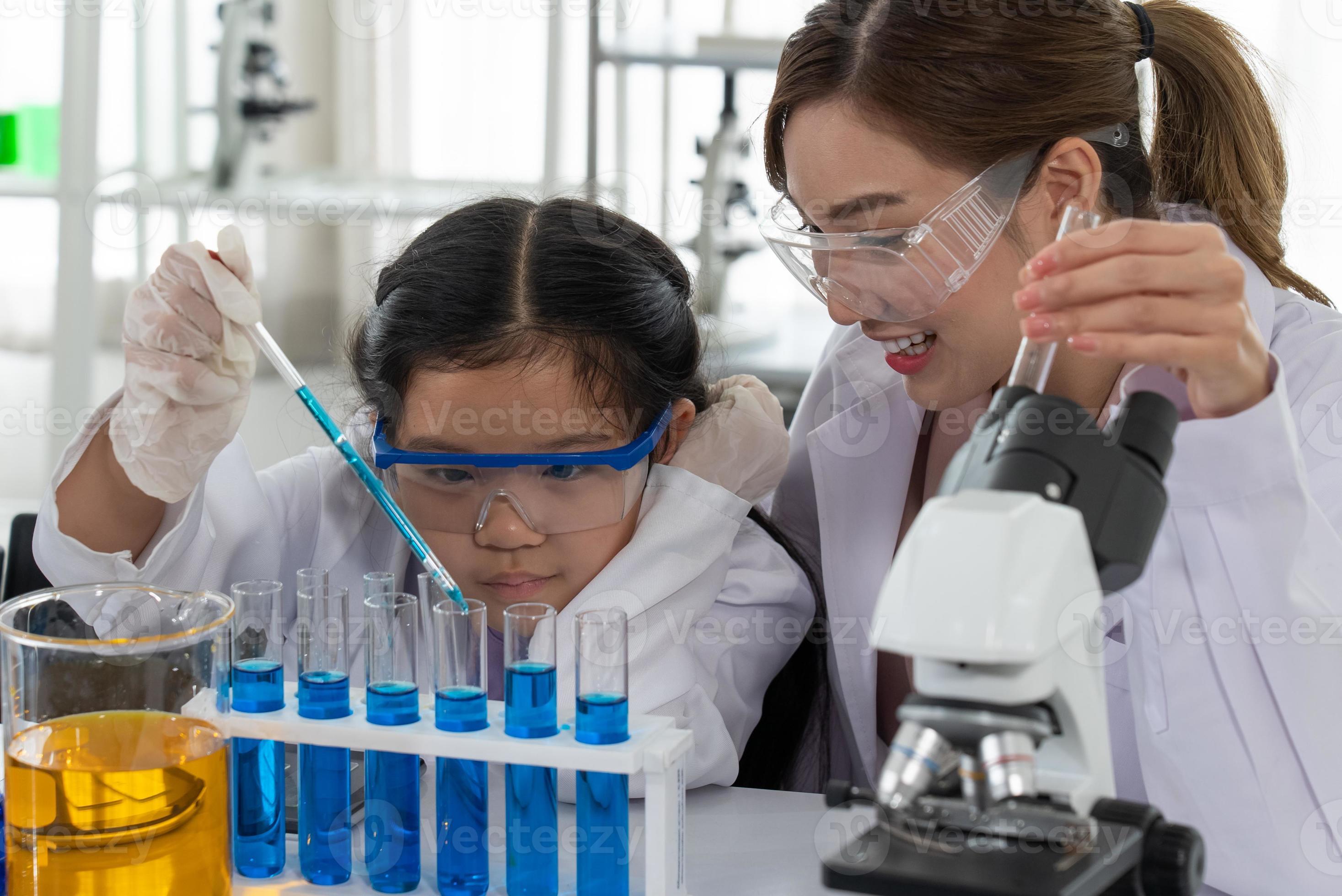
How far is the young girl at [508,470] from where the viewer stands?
4.39ft

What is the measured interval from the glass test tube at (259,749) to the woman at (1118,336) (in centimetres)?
66

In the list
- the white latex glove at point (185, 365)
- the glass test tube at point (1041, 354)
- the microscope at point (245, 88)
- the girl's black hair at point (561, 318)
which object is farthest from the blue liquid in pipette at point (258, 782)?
the microscope at point (245, 88)

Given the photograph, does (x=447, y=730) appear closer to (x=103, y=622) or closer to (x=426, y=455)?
(x=103, y=622)

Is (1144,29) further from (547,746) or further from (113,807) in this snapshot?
(113,807)

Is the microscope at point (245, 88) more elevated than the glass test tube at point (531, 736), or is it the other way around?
the microscope at point (245, 88)

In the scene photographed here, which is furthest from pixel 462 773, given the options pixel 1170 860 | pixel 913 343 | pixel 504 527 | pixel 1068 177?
pixel 1068 177

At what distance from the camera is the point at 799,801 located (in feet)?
4.27

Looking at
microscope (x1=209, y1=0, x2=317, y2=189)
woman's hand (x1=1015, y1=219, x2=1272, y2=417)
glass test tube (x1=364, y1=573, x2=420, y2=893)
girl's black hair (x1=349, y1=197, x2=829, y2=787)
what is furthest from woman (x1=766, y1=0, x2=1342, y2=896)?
microscope (x1=209, y1=0, x2=317, y2=189)

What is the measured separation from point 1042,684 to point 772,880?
0.53 metres

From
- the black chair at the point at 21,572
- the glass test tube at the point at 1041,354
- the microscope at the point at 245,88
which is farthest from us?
the microscope at the point at 245,88

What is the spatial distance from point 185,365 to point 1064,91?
1.00 metres

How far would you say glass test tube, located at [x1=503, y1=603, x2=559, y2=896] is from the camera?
100 centimetres

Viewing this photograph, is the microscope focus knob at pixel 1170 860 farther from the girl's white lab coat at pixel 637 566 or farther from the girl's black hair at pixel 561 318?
the girl's black hair at pixel 561 318

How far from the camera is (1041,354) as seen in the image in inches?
34.9
